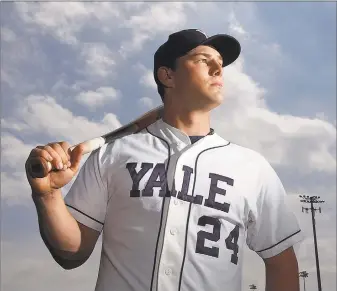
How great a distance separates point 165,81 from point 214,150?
45cm

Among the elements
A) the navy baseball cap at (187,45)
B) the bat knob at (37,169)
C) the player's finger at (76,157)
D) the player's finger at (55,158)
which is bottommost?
the bat knob at (37,169)

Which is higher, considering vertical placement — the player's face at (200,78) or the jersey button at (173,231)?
the player's face at (200,78)

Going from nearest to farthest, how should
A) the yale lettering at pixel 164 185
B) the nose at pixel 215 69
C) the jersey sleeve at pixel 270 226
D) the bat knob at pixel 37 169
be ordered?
the bat knob at pixel 37 169 → the yale lettering at pixel 164 185 → the jersey sleeve at pixel 270 226 → the nose at pixel 215 69

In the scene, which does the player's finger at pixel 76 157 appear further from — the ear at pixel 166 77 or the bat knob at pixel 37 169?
the ear at pixel 166 77

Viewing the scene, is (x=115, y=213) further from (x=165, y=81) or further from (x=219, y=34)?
(x=219, y=34)

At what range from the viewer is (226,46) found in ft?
8.32

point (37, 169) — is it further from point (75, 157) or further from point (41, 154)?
point (75, 157)

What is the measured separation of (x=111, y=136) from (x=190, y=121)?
1.23 feet

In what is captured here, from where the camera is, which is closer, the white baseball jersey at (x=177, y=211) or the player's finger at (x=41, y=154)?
the player's finger at (x=41, y=154)

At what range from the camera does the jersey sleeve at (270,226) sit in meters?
2.20

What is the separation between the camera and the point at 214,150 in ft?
7.50

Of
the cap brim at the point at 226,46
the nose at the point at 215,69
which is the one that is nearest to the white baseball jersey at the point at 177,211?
the nose at the point at 215,69

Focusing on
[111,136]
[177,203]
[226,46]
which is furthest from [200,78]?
[177,203]

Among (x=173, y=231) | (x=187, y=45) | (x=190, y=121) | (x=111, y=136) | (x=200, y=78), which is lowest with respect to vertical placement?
(x=173, y=231)
